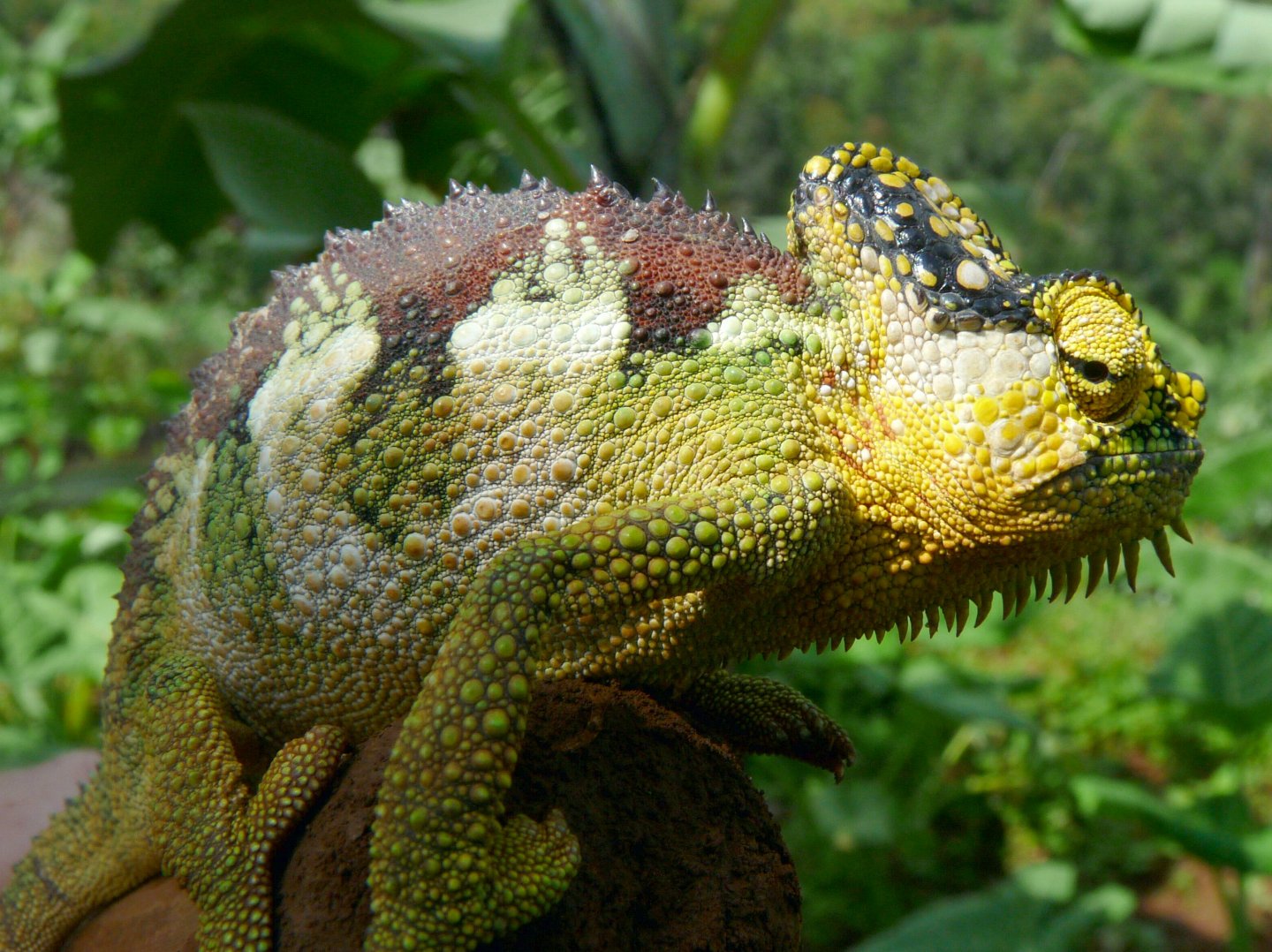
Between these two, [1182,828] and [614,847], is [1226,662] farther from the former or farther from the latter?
[614,847]

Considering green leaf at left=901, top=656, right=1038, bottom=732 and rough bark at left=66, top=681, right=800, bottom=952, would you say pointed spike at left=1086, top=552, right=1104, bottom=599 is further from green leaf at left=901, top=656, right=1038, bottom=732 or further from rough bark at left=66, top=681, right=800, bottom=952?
green leaf at left=901, top=656, right=1038, bottom=732

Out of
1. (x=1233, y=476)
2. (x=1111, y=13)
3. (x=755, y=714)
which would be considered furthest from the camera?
(x=1233, y=476)

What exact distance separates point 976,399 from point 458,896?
79cm

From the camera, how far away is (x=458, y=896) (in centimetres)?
110

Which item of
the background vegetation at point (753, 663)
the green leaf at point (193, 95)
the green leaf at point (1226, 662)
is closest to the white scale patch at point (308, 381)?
the background vegetation at point (753, 663)

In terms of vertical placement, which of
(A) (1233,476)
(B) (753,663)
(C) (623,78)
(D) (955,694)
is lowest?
(B) (753,663)

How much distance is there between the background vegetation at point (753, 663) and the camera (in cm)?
396

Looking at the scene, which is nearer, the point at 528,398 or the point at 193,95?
the point at 528,398

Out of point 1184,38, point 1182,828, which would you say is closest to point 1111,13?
point 1184,38

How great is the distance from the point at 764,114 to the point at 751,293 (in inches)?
414

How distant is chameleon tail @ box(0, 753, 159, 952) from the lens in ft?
5.32

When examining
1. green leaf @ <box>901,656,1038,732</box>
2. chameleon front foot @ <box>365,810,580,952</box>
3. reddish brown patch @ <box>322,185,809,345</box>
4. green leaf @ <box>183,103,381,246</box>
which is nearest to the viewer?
chameleon front foot @ <box>365,810,580,952</box>

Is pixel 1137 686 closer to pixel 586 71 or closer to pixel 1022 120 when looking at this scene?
pixel 586 71

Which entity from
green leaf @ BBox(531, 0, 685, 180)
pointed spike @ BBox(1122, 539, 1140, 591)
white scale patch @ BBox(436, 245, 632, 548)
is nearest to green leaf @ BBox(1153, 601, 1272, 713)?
green leaf @ BBox(531, 0, 685, 180)
